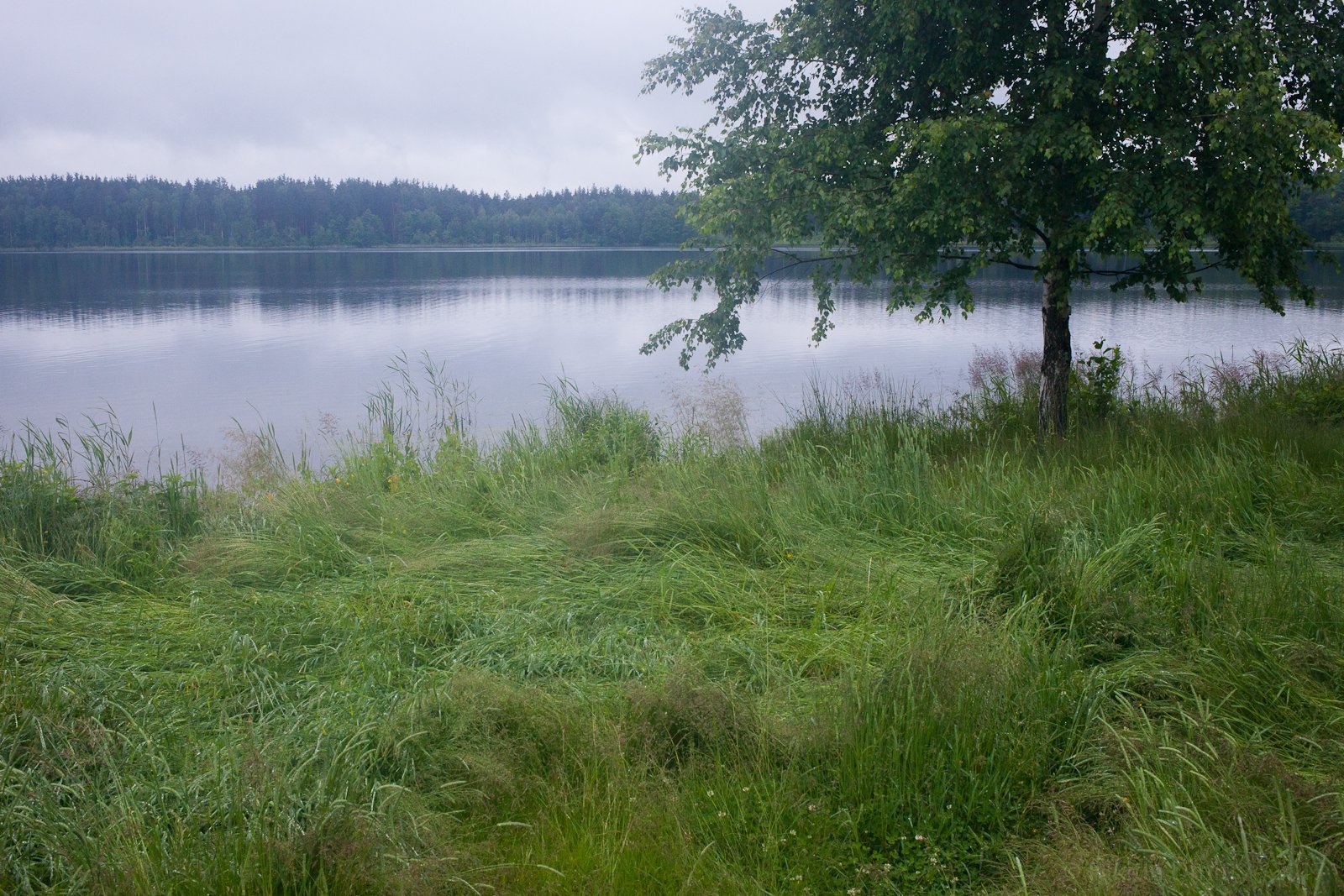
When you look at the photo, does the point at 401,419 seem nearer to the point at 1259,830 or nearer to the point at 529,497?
the point at 529,497

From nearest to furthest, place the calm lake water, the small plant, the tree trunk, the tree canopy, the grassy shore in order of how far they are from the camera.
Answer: the grassy shore < the tree canopy < the tree trunk < the small plant < the calm lake water

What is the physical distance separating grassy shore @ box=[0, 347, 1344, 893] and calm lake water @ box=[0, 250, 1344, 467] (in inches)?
214

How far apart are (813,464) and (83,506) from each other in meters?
5.07

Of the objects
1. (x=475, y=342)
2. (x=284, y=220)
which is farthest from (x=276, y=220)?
(x=475, y=342)

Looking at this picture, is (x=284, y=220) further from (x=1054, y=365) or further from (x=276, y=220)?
(x=1054, y=365)

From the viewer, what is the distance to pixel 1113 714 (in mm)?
3230

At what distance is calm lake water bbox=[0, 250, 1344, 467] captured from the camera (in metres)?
16.1

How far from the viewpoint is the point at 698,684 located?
3.41 m

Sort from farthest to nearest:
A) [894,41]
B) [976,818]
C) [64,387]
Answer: [64,387] < [894,41] < [976,818]

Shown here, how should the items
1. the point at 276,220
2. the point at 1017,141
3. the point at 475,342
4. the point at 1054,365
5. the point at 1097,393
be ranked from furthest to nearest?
the point at 276,220
the point at 475,342
the point at 1097,393
the point at 1054,365
the point at 1017,141

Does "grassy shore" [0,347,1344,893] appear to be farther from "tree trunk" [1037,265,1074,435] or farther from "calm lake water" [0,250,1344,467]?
"calm lake water" [0,250,1344,467]

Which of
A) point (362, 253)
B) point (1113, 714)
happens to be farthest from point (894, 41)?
point (362, 253)

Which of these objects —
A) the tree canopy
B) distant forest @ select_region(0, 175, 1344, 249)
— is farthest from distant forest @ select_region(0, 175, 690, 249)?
the tree canopy

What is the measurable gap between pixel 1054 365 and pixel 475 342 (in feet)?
58.8
